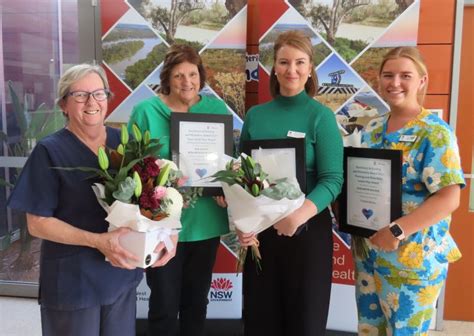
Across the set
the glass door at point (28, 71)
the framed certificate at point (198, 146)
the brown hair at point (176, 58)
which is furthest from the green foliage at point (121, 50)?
the framed certificate at point (198, 146)

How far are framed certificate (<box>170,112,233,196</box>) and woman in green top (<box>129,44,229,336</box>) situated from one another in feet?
0.23

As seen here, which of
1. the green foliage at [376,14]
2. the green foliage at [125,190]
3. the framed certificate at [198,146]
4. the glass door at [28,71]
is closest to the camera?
the green foliage at [125,190]

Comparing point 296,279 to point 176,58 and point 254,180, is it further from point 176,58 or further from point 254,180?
point 176,58

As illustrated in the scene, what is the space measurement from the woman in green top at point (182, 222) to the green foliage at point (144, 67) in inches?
37.3

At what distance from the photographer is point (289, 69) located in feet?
5.69

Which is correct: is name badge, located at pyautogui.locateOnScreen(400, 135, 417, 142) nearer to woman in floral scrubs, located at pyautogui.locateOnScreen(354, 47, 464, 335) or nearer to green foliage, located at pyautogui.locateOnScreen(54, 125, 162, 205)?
woman in floral scrubs, located at pyautogui.locateOnScreen(354, 47, 464, 335)

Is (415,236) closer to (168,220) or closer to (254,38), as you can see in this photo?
(168,220)

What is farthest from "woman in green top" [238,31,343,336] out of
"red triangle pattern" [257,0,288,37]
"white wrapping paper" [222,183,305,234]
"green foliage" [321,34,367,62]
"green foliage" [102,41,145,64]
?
"green foliage" [102,41,145,64]

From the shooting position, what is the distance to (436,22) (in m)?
2.80

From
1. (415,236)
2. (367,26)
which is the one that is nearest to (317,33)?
(367,26)

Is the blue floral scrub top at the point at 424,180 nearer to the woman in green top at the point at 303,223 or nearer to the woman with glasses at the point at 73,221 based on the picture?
the woman in green top at the point at 303,223

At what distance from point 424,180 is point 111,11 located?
7.71 ft

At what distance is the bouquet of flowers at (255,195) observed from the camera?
1.49 m

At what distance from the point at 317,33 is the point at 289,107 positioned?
1.20m
